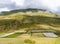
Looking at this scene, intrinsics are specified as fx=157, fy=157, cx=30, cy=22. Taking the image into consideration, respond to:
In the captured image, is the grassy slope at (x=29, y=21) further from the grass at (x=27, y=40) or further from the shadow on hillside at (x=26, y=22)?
the grass at (x=27, y=40)

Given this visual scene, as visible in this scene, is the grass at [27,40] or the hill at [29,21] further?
the hill at [29,21]

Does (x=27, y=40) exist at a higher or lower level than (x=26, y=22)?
lower

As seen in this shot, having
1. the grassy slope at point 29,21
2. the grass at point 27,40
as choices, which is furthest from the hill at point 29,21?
the grass at point 27,40

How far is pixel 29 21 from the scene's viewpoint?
5145 mm

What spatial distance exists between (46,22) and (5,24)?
1.33 meters

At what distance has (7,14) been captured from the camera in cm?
519

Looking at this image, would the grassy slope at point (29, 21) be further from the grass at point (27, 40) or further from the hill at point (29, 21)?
the grass at point (27, 40)

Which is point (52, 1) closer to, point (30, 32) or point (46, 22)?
point (46, 22)

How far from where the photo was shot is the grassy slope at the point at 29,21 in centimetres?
507

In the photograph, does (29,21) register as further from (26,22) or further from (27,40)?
(27,40)

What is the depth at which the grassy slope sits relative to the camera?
16.6ft

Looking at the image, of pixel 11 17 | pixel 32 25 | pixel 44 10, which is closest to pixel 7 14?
pixel 11 17

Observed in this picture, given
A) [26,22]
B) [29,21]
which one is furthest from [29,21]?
[26,22]

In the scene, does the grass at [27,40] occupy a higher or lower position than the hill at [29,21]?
lower
